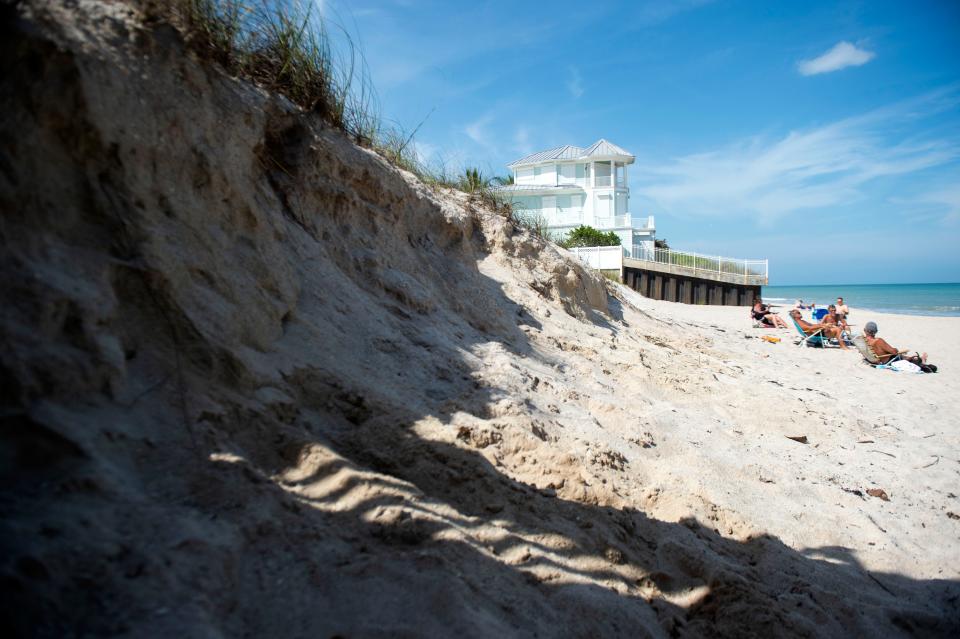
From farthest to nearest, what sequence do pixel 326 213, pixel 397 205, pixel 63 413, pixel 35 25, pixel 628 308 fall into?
pixel 628 308 → pixel 397 205 → pixel 326 213 → pixel 35 25 → pixel 63 413

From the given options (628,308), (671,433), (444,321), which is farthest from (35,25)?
(628,308)

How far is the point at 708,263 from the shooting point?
74.1 feet

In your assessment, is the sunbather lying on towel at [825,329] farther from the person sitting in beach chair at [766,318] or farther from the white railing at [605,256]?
the white railing at [605,256]

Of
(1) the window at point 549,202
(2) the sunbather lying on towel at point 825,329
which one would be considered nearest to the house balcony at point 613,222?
(1) the window at point 549,202

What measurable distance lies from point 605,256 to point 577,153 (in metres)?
17.5

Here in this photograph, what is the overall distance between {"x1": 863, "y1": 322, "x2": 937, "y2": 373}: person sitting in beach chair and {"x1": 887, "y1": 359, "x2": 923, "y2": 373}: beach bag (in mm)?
135

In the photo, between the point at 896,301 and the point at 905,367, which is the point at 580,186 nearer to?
the point at 905,367

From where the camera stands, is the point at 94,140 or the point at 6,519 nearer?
the point at 6,519

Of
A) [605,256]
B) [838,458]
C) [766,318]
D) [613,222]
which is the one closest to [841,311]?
[766,318]

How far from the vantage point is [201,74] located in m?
3.24

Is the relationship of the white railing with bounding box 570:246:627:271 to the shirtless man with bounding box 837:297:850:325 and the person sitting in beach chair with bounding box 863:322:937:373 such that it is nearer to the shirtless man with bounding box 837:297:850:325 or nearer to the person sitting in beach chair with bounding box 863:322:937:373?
the shirtless man with bounding box 837:297:850:325

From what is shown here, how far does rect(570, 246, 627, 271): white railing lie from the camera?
20.5 m

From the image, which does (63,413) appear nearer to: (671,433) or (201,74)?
(201,74)

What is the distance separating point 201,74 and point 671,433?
4013mm
